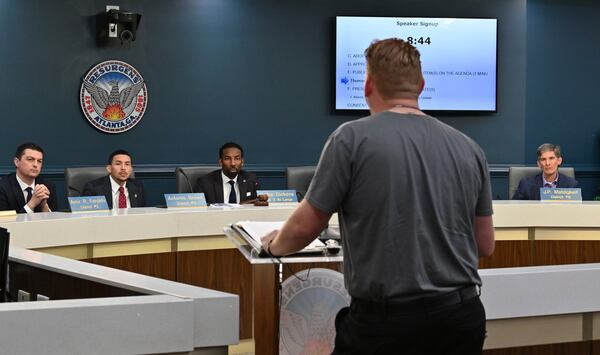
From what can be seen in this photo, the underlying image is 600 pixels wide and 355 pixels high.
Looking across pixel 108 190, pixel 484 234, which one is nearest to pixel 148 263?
pixel 108 190

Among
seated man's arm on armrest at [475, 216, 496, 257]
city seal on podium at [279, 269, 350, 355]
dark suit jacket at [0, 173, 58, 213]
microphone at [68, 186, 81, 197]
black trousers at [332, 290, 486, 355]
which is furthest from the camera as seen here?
microphone at [68, 186, 81, 197]

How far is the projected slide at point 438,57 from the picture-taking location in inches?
308

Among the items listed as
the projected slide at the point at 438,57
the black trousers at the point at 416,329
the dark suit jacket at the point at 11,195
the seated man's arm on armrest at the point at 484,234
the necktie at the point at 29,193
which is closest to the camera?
the black trousers at the point at 416,329

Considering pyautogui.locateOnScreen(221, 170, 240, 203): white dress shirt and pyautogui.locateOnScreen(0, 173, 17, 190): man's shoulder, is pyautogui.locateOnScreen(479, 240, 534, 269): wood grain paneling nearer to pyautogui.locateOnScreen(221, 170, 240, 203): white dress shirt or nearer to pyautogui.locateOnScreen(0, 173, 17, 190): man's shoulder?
pyautogui.locateOnScreen(221, 170, 240, 203): white dress shirt

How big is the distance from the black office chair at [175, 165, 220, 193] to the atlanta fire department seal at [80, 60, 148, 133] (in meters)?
1.31

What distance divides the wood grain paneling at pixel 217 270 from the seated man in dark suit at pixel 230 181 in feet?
5.98

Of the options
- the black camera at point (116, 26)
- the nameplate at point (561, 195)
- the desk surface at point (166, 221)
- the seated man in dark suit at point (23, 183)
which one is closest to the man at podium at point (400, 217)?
the desk surface at point (166, 221)

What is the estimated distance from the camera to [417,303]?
1822mm

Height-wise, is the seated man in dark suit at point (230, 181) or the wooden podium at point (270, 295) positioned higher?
the seated man in dark suit at point (230, 181)

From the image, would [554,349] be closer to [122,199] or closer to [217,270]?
[217,270]

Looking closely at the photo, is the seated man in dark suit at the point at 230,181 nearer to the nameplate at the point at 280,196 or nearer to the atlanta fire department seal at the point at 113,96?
the nameplate at the point at 280,196

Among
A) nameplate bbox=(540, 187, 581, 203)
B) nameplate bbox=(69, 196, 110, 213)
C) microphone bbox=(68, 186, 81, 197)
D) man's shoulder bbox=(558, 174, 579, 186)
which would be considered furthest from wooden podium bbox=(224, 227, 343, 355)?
man's shoulder bbox=(558, 174, 579, 186)

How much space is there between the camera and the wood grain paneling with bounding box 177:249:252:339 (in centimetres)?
426

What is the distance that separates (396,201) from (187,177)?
446cm
